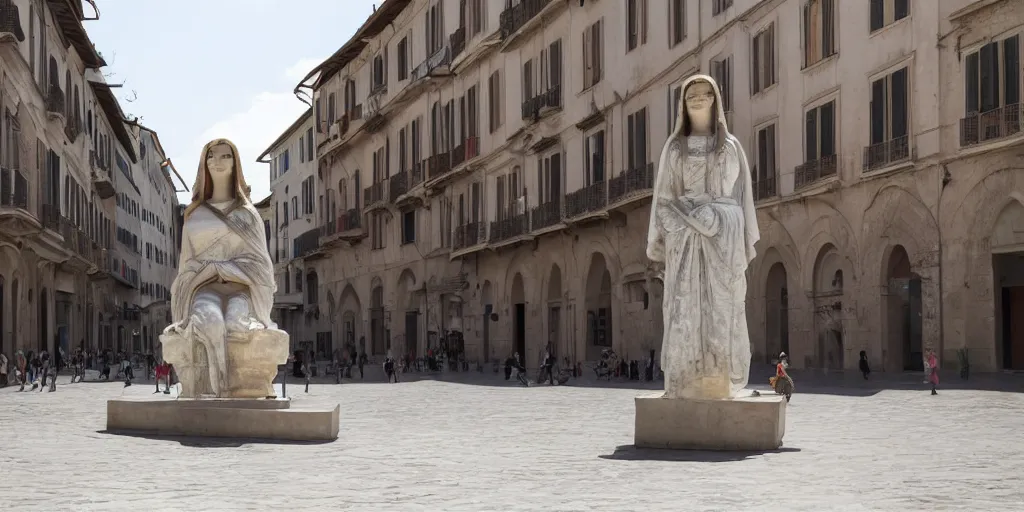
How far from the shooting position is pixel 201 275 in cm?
1345

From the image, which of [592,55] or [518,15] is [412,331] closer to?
[518,15]

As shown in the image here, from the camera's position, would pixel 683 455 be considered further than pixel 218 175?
No

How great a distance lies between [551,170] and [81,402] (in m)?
21.9

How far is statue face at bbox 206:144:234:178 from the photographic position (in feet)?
45.3

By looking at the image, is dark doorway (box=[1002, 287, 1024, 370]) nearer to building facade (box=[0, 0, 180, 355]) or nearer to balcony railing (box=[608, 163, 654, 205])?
balcony railing (box=[608, 163, 654, 205])

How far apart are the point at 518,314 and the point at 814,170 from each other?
56.9ft

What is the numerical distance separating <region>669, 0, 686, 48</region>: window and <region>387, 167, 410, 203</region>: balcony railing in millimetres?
20583

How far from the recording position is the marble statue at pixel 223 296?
1313 centimetres

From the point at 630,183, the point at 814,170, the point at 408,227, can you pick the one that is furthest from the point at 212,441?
the point at 408,227

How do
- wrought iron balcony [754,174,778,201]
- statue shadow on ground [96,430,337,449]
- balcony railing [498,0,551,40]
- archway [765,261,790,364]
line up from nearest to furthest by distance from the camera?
statue shadow on ground [96,430,337,449] < wrought iron balcony [754,174,778,201] < archway [765,261,790,364] < balcony railing [498,0,551,40]

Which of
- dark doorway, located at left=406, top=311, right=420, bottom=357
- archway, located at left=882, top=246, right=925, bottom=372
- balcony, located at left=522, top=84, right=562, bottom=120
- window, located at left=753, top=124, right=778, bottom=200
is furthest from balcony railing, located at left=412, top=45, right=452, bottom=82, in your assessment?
archway, located at left=882, top=246, right=925, bottom=372

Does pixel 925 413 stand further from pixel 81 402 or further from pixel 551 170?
pixel 551 170

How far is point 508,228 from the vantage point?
45.0m

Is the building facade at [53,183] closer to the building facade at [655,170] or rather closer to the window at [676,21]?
the building facade at [655,170]
